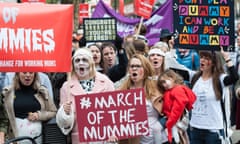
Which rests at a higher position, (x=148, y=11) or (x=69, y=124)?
(x=148, y=11)

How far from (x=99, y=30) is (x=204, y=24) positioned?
2445 mm

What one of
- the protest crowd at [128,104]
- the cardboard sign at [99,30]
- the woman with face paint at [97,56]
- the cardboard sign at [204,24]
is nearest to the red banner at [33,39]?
the protest crowd at [128,104]

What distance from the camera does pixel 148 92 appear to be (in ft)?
20.8

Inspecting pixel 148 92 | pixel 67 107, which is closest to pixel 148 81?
pixel 148 92

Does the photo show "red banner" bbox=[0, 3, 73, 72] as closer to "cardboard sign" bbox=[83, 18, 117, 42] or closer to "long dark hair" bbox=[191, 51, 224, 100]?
"long dark hair" bbox=[191, 51, 224, 100]

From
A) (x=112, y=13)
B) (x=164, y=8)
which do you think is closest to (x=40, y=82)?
(x=164, y=8)

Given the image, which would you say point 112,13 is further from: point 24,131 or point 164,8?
point 24,131

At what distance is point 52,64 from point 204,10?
94.1 inches

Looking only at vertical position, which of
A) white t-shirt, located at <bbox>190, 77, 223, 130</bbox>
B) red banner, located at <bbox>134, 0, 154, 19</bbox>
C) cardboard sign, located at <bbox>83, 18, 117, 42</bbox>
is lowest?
white t-shirt, located at <bbox>190, 77, 223, 130</bbox>

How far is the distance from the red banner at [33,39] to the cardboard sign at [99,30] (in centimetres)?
352

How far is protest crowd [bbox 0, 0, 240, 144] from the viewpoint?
5.99 meters

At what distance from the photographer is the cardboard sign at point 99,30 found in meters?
9.70

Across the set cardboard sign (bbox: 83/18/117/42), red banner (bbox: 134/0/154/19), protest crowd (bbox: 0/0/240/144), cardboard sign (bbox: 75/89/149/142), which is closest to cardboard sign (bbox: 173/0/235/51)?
protest crowd (bbox: 0/0/240/144)

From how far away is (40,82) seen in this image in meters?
6.57
